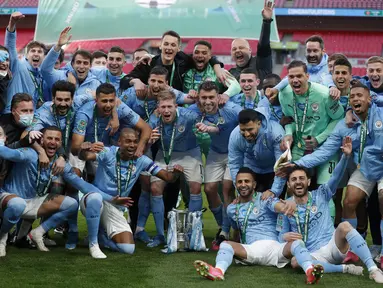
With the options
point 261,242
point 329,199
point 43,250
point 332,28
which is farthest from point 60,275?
point 332,28

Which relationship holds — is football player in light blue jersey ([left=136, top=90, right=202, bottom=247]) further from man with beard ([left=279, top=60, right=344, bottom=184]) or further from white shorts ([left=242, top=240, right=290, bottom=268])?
white shorts ([left=242, top=240, right=290, bottom=268])

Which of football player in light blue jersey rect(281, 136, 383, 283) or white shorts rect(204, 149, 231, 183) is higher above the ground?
white shorts rect(204, 149, 231, 183)

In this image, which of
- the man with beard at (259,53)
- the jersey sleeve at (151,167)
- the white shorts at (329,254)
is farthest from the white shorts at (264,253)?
the man with beard at (259,53)

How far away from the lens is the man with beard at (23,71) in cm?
598

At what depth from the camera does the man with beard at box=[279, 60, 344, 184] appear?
→ 5.74 meters

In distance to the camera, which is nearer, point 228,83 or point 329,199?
point 329,199

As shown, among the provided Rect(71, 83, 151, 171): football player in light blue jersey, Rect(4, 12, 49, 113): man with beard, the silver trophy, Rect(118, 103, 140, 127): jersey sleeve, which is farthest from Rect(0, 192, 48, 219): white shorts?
the silver trophy

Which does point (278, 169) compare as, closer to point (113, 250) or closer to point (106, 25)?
point (113, 250)

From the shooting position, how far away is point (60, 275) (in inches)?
189

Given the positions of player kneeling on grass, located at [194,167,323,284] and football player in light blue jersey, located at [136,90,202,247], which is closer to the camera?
player kneeling on grass, located at [194,167,323,284]

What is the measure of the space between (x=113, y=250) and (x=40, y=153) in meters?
0.97

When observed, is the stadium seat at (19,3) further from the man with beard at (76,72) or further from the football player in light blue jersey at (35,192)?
the football player in light blue jersey at (35,192)

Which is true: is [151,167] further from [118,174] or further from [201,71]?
[201,71]

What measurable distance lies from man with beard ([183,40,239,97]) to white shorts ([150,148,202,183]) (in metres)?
0.61
